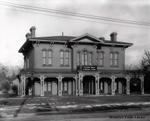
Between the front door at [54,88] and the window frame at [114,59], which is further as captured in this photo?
the window frame at [114,59]

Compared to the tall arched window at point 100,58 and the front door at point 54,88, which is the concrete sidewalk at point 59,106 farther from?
the tall arched window at point 100,58

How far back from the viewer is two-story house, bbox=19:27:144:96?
33125mm

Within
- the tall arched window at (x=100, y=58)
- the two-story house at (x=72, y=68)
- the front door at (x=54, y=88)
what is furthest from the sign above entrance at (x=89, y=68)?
the front door at (x=54, y=88)

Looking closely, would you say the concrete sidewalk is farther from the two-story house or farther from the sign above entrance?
the sign above entrance

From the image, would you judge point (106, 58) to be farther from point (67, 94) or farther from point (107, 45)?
point (67, 94)

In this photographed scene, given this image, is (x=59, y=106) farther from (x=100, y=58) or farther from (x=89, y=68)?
(x=100, y=58)

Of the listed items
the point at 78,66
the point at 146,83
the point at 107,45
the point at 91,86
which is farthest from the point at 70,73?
the point at 146,83

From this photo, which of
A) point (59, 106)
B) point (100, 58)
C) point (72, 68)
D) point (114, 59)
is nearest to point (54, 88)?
point (72, 68)

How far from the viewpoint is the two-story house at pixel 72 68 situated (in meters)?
33.1

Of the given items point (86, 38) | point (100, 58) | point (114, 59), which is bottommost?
point (114, 59)

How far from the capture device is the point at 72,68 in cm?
3478

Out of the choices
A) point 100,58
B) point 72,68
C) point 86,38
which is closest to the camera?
point 72,68

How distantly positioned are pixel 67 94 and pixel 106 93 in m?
5.76

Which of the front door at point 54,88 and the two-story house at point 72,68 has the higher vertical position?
the two-story house at point 72,68
